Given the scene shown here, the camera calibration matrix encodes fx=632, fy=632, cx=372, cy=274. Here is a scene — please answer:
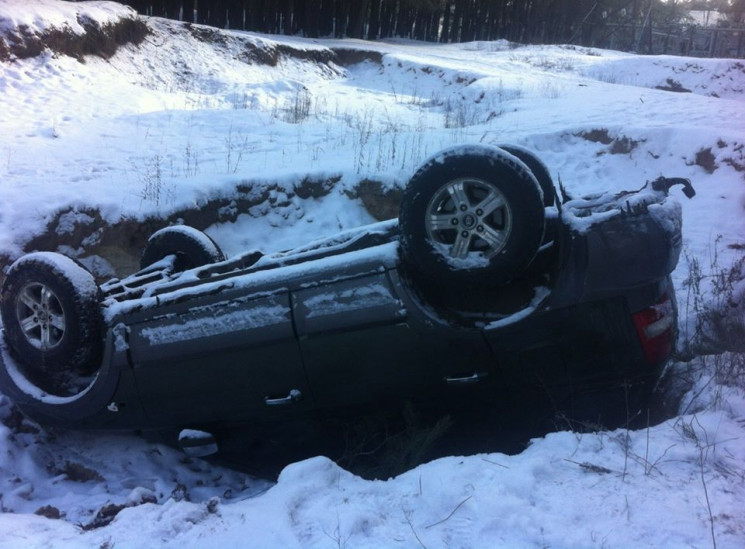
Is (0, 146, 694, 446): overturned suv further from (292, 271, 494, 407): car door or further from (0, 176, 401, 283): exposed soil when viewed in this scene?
(0, 176, 401, 283): exposed soil

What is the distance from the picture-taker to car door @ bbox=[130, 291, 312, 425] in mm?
3420

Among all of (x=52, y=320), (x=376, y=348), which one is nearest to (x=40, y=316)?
(x=52, y=320)

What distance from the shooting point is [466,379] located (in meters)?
3.25

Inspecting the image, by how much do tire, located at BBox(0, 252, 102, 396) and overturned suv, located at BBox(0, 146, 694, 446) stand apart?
0.04 feet

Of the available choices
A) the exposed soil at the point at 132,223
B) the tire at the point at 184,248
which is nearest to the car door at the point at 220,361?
the tire at the point at 184,248

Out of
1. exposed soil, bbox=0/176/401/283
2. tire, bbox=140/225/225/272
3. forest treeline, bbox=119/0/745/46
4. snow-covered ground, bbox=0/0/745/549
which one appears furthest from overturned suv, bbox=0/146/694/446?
forest treeline, bbox=119/0/745/46

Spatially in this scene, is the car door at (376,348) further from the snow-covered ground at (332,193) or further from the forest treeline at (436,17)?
the forest treeline at (436,17)

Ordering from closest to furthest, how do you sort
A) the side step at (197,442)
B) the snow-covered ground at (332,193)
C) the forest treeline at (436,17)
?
1. the snow-covered ground at (332,193)
2. the side step at (197,442)
3. the forest treeline at (436,17)

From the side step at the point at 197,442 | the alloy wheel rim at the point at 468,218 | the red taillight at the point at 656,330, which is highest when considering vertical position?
the alloy wheel rim at the point at 468,218

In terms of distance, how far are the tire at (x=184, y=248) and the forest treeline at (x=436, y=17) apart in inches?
657

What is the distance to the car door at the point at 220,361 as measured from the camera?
3.42m

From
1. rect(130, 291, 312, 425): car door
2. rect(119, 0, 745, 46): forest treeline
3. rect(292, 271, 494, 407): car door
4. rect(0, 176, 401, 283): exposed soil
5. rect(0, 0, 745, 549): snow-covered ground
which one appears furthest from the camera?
rect(119, 0, 745, 46): forest treeline

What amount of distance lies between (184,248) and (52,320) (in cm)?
121

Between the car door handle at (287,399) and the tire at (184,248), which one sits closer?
the car door handle at (287,399)
